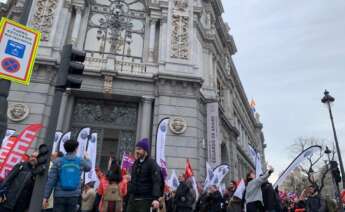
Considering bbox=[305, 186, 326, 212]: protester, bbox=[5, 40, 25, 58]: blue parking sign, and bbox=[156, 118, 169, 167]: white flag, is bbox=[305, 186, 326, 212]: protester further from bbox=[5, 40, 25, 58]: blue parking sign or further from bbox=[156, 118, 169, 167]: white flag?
bbox=[5, 40, 25, 58]: blue parking sign

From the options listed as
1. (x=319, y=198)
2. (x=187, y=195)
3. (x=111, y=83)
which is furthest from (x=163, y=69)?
(x=319, y=198)

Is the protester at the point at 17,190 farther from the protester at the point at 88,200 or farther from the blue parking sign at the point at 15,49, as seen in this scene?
the blue parking sign at the point at 15,49

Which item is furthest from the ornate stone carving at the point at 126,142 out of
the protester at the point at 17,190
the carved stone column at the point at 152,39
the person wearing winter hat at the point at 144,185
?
the person wearing winter hat at the point at 144,185

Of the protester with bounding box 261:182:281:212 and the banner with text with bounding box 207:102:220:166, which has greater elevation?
the banner with text with bounding box 207:102:220:166

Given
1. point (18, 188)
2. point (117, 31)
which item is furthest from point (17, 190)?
point (117, 31)

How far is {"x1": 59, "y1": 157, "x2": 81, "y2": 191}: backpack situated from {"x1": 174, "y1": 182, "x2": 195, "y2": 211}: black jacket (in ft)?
13.6

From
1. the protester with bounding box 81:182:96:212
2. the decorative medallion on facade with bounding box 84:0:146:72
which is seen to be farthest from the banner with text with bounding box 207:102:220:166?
the protester with bounding box 81:182:96:212

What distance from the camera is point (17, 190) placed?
20.1 feet

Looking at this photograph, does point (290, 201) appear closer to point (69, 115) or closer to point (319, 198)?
point (319, 198)

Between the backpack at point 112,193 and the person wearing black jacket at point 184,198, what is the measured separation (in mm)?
2980

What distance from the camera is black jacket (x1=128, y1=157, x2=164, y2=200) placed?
506 cm

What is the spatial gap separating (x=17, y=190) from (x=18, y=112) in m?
9.21

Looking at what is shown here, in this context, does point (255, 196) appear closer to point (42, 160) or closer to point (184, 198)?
point (184, 198)

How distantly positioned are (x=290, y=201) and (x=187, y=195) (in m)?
9.51
